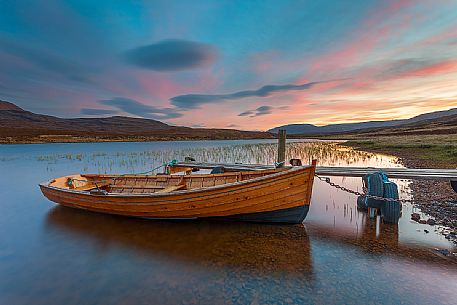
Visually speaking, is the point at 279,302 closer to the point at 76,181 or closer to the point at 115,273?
the point at 115,273

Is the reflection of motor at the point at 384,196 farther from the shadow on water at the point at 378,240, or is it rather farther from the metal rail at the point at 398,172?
the metal rail at the point at 398,172

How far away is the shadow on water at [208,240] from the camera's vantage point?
670 centimetres

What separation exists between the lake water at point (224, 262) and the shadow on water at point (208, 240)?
3cm

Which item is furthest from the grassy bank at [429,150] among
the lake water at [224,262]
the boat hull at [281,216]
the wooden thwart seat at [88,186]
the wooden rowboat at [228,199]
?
the wooden thwart seat at [88,186]

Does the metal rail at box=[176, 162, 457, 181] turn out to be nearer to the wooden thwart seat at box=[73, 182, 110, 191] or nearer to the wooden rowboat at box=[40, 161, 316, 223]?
the wooden rowboat at box=[40, 161, 316, 223]

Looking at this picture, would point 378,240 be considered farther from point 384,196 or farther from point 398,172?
point 398,172

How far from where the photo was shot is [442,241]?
7.46 meters

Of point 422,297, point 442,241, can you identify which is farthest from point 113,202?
point 442,241

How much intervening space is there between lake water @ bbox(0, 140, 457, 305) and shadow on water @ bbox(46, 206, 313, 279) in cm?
3

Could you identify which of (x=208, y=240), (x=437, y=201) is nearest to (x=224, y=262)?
(x=208, y=240)

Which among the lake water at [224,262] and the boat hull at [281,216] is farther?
the boat hull at [281,216]

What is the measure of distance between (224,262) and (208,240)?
5.04 ft

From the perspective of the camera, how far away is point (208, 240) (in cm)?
819

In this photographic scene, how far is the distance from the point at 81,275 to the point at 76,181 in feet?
24.0
